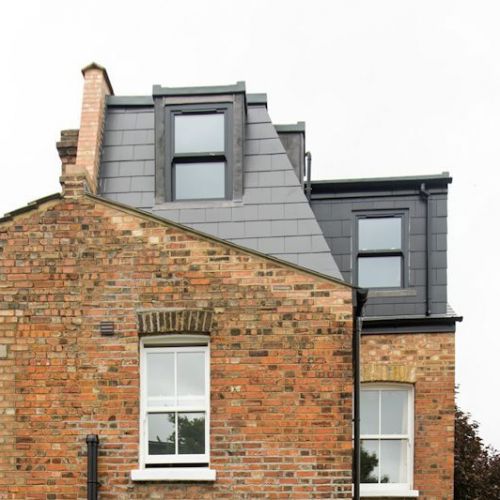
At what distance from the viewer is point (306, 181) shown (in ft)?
46.4

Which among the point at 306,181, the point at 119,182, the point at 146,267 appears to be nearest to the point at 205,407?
the point at 146,267

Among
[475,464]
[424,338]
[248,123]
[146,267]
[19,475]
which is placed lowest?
[475,464]

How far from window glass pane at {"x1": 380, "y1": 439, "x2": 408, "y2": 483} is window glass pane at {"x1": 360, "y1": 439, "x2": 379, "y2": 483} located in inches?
4.0

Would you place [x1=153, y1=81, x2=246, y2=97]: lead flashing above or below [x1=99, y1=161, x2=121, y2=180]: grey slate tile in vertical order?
above

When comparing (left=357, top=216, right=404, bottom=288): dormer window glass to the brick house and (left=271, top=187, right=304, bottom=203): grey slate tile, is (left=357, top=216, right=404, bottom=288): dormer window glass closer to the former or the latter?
(left=271, top=187, right=304, bottom=203): grey slate tile

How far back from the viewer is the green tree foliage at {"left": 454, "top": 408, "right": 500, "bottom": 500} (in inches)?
696

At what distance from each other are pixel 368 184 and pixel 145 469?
6970 millimetres

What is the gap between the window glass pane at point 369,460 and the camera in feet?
43.9

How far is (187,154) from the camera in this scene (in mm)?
11531

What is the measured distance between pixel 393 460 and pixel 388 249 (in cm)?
366

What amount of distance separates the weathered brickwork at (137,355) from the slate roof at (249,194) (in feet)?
3.73

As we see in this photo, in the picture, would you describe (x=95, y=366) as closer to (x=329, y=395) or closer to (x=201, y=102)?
(x=329, y=395)

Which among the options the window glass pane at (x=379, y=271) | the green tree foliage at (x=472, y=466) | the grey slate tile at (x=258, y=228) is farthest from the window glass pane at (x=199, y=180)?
the green tree foliage at (x=472, y=466)

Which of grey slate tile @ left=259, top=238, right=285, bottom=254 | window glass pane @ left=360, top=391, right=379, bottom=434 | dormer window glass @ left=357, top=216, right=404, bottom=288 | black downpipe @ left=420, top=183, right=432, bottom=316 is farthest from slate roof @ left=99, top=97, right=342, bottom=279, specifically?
window glass pane @ left=360, top=391, right=379, bottom=434
